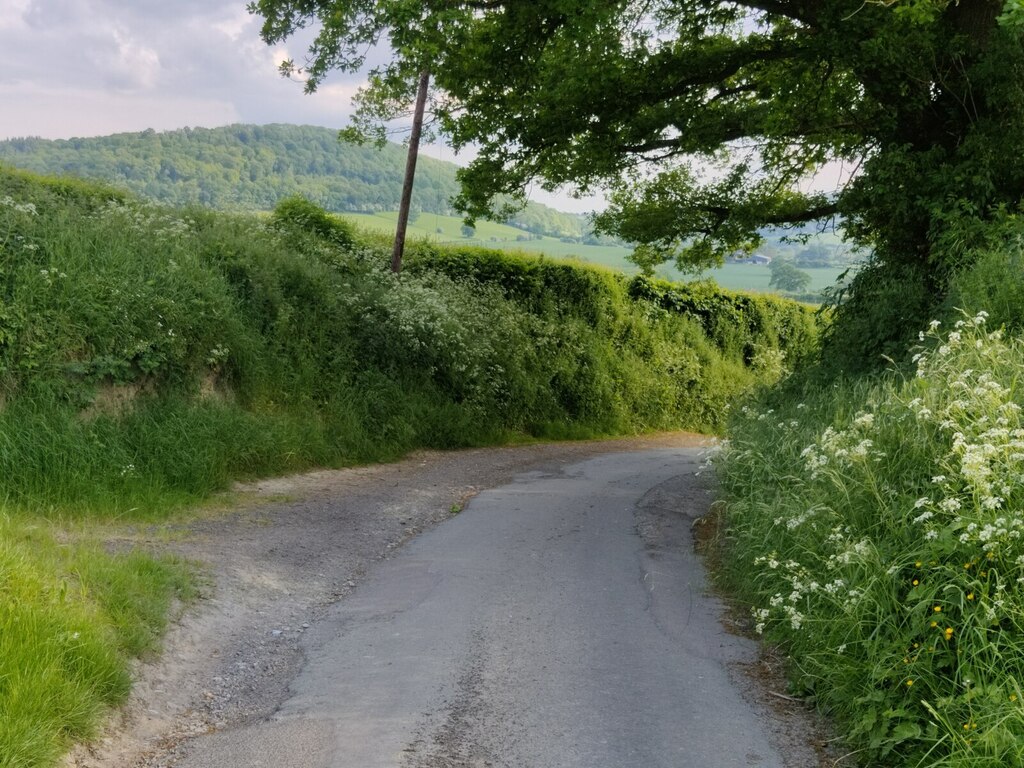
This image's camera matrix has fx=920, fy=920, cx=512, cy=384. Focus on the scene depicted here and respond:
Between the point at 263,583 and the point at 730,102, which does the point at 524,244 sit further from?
the point at 263,583

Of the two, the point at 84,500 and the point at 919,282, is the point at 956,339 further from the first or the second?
the point at 84,500

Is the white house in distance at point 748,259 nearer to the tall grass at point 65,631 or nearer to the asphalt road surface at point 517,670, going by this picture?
the asphalt road surface at point 517,670

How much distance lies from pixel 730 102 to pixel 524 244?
11.9m

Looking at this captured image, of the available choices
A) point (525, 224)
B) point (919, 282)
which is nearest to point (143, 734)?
point (919, 282)

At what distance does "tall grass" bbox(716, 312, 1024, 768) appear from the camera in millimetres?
4570

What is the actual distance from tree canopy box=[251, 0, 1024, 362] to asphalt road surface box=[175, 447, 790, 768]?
6.36 meters

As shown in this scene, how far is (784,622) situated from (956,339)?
2558mm

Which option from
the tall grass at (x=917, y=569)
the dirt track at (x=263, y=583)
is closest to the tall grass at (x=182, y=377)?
the dirt track at (x=263, y=583)

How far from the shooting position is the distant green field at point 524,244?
24.2 metres

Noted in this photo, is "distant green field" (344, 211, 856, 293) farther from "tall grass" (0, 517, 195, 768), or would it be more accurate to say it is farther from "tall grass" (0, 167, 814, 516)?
"tall grass" (0, 517, 195, 768)

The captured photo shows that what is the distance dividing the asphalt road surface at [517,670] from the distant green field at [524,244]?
466 inches

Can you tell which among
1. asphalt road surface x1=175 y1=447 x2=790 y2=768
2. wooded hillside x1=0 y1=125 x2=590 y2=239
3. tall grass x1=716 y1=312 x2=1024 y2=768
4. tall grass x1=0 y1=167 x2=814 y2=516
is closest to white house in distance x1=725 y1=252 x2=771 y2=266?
wooded hillside x1=0 y1=125 x2=590 y2=239

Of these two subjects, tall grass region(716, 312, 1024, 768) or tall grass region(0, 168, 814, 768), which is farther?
tall grass region(0, 168, 814, 768)

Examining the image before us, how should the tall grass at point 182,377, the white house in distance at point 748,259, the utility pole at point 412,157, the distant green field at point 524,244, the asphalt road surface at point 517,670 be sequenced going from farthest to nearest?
the distant green field at point 524,244
the white house in distance at point 748,259
the utility pole at point 412,157
the tall grass at point 182,377
the asphalt road surface at point 517,670
